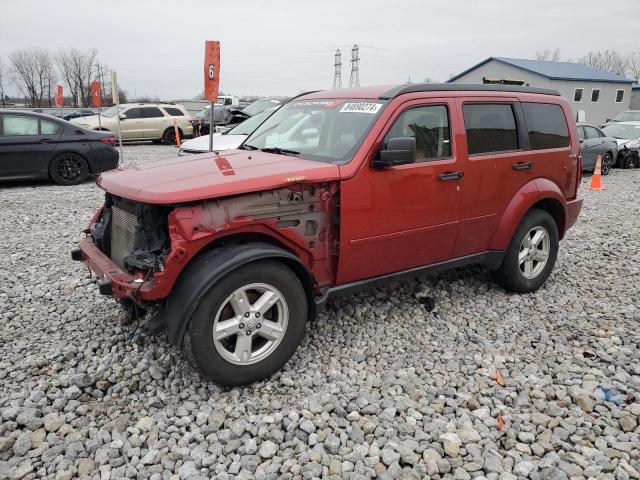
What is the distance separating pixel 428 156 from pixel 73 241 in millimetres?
4932

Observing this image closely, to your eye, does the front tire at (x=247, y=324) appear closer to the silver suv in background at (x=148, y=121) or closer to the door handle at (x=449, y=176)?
the door handle at (x=449, y=176)

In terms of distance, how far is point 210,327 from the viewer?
3.05 meters

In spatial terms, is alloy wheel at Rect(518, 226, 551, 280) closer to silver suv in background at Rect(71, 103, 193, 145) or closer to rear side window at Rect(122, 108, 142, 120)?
silver suv in background at Rect(71, 103, 193, 145)

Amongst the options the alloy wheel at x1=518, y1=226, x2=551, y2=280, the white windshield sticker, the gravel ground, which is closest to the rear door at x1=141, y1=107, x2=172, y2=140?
the gravel ground

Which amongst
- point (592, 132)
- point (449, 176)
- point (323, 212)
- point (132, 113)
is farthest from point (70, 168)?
point (592, 132)

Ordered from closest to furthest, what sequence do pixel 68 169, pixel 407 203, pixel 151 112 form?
pixel 407 203 → pixel 68 169 → pixel 151 112

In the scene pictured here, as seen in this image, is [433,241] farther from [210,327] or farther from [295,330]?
[210,327]

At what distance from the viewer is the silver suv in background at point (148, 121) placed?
20.2 m

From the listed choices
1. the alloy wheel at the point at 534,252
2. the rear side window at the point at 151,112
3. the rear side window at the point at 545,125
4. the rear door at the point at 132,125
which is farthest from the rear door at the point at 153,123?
the alloy wheel at the point at 534,252

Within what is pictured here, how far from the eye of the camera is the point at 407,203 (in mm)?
3855

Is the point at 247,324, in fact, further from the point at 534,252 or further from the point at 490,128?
the point at 534,252

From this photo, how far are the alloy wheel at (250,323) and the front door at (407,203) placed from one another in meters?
0.62

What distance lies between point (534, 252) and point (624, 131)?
1596cm

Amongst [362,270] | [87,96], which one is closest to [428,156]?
[362,270]
